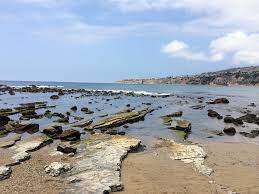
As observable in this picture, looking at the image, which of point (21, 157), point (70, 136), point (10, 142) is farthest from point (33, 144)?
point (21, 157)

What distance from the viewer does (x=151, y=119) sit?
44.3m

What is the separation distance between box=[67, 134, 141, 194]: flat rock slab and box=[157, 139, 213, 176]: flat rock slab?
2.67 metres

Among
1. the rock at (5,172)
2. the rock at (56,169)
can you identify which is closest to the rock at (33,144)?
the rock at (5,172)

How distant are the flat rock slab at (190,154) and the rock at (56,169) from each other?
719cm

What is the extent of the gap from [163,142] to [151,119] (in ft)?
50.7

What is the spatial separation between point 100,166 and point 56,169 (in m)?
2.38

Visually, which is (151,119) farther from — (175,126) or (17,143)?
(17,143)

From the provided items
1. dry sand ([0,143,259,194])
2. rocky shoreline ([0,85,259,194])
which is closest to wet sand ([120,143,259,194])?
dry sand ([0,143,259,194])

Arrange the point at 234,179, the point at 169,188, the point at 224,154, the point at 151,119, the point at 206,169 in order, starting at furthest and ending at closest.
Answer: the point at 151,119 < the point at 224,154 < the point at 206,169 < the point at 234,179 < the point at 169,188

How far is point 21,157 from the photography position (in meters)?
22.6

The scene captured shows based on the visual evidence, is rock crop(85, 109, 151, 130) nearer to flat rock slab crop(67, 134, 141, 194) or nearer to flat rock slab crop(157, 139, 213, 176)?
flat rock slab crop(67, 134, 141, 194)

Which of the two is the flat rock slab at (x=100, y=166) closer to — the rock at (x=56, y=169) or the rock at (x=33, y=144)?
the rock at (x=56, y=169)

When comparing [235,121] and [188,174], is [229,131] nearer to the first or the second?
[235,121]

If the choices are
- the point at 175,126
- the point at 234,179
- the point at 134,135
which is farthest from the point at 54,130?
the point at 234,179
